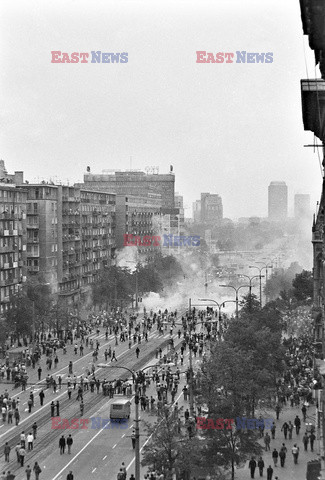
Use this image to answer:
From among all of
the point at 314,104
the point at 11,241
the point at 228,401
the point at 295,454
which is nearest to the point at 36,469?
the point at 228,401

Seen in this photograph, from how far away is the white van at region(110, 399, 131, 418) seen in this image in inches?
1885

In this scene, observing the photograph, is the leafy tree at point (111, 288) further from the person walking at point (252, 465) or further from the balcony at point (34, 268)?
the person walking at point (252, 465)

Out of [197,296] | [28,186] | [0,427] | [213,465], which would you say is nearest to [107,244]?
[197,296]

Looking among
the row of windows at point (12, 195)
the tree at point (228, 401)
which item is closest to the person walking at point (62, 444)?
the tree at point (228, 401)

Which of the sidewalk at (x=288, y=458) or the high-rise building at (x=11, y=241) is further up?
the high-rise building at (x=11, y=241)

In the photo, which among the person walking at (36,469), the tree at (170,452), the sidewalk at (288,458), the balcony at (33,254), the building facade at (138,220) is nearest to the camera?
the tree at (170,452)

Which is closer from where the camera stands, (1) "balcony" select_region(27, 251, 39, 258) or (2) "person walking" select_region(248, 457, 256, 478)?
(2) "person walking" select_region(248, 457, 256, 478)

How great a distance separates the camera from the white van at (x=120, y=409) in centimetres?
4788

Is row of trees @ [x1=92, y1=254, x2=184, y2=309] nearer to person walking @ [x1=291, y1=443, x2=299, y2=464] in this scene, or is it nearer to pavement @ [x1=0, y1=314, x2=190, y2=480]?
pavement @ [x1=0, y1=314, x2=190, y2=480]

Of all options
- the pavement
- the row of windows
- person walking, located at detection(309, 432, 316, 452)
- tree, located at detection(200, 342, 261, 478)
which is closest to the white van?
the pavement

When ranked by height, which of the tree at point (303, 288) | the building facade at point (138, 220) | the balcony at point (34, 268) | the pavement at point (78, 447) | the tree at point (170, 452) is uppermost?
the building facade at point (138, 220)

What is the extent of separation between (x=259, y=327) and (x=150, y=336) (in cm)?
3212

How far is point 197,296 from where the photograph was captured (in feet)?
415

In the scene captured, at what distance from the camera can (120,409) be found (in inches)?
1886
